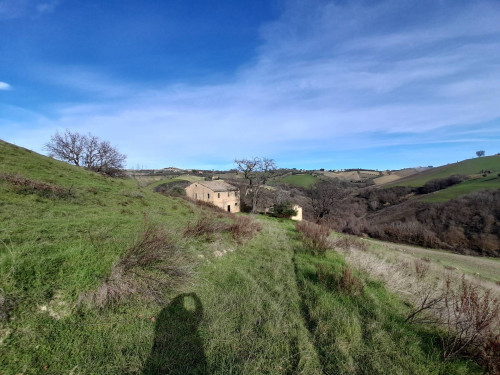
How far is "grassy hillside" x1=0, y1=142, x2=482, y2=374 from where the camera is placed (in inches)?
110

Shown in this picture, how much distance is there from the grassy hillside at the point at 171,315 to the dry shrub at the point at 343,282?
0.14 feet

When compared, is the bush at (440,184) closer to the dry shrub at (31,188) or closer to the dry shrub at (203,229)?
the dry shrub at (203,229)

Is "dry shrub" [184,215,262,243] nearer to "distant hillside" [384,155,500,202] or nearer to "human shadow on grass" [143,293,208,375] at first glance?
"human shadow on grass" [143,293,208,375]

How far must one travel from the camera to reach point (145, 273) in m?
4.36

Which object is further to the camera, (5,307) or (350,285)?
(350,285)

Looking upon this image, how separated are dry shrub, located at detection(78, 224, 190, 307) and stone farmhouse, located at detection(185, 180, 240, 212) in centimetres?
2864

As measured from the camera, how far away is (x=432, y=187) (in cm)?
5350

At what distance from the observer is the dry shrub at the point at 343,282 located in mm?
4898

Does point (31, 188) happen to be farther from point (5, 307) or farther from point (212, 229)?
point (5, 307)

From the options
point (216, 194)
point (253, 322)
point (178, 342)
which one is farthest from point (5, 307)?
point (216, 194)

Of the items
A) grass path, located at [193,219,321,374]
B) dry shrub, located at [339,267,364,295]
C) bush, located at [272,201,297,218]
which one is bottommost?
bush, located at [272,201,297,218]

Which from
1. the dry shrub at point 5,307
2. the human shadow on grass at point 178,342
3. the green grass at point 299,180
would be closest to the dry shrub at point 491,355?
the human shadow on grass at point 178,342

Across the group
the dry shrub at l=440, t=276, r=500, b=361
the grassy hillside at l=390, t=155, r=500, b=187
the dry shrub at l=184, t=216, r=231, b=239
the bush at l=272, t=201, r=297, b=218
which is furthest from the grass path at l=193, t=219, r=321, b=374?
the grassy hillside at l=390, t=155, r=500, b=187

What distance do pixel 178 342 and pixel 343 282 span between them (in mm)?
3778
